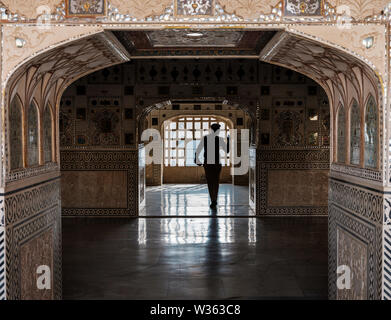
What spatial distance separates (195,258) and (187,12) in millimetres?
3173

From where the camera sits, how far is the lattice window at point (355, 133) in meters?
3.54

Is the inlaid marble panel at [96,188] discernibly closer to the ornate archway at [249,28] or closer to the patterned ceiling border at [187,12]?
the ornate archway at [249,28]

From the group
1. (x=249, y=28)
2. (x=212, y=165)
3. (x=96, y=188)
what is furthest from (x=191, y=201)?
(x=249, y=28)

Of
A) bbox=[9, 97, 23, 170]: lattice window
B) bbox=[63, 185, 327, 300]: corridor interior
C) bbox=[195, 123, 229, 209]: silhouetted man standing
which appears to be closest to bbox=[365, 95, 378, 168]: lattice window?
bbox=[63, 185, 327, 300]: corridor interior

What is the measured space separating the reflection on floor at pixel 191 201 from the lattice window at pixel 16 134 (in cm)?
510

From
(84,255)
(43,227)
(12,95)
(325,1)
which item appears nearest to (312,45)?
(325,1)

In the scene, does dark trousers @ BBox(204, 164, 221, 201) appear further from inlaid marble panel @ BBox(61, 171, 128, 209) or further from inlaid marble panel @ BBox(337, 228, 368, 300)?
inlaid marble panel @ BBox(337, 228, 368, 300)

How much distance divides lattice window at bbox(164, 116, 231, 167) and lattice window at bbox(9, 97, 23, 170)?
1094 cm

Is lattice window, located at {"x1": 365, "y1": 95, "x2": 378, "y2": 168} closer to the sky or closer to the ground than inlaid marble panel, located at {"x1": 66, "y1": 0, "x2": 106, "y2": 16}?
closer to the ground

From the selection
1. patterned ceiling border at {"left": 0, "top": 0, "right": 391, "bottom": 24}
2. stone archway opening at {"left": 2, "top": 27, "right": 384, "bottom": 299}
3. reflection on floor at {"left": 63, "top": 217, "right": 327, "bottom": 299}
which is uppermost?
patterned ceiling border at {"left": 0, "top": 0, "right": 391, "bottom": 24}

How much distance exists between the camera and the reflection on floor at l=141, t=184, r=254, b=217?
28.6 ft

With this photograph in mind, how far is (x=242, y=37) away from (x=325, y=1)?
1.10 metres

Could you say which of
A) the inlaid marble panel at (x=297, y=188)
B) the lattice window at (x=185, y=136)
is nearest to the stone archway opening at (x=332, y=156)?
the inlaid marble panel at (x=297, y=188)
